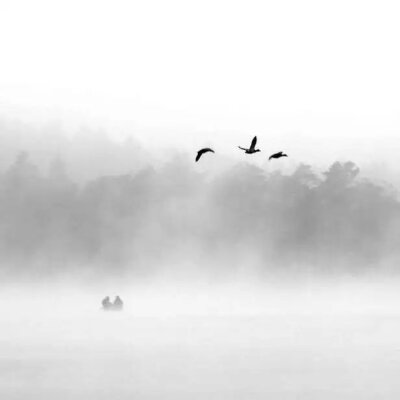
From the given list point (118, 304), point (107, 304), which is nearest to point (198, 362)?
point (118, 304)

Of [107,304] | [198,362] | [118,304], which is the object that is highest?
[198,362]

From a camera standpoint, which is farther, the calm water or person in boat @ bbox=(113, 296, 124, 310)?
person in boat @ bbox=(113, 296, 124, 310)

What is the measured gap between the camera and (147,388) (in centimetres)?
6706

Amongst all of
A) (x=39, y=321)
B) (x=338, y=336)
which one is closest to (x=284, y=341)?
(x=338, y=336)

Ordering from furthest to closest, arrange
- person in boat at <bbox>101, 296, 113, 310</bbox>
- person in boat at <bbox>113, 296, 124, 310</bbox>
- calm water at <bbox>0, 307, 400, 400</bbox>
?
person in boat at <bbox>101, 296, 113, 310</bbox>
person in boat at <bbox>113, 296, 124, 310</bbox>
calm water at <bbox>0, 307, 400, 400</bbox>

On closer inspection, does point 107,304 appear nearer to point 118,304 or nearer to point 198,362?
point 118,304

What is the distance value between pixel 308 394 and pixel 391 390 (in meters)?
6.10

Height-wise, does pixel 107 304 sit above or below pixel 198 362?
below

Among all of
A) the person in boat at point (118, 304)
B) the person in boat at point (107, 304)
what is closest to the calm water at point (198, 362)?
the person in boat at point (118, 304)

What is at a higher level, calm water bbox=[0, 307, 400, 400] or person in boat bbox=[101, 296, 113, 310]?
calm water bbox=[0, 307, 400, 400]

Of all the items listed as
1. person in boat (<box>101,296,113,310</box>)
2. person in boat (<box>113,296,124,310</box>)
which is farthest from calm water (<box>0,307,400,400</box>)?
person in boat (<box>101,296,113,310</box>)

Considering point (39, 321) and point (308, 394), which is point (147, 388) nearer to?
point (308, 394)

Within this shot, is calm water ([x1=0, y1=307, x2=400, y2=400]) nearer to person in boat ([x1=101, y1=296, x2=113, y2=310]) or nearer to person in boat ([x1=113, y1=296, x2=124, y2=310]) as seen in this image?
person in boat ([x1=113, y1=296, x2=124, y2=310])

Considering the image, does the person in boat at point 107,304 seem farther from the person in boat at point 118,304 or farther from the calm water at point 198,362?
the calm water at point 198,362
